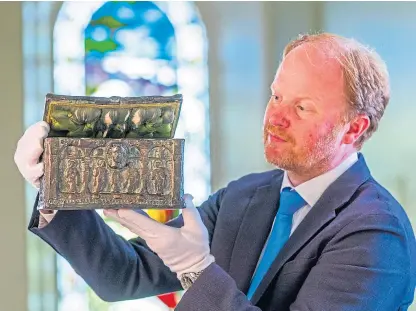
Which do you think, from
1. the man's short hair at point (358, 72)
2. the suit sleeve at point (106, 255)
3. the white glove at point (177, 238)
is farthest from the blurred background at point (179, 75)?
the white glove at point (177, 238)

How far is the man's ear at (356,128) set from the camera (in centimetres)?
199

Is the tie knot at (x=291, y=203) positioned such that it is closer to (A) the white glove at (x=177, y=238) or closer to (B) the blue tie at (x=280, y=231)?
(B) the blue tie at (x=280, y=231)

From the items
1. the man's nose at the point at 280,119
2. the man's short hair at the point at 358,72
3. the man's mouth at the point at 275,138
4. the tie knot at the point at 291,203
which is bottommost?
the tie knot at the point at 291,203

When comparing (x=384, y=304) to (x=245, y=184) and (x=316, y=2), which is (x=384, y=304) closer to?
(x=245, y=184)

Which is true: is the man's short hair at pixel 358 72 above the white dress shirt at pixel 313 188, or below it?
above

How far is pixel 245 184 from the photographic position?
2.13m

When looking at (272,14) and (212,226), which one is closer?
(212,226)

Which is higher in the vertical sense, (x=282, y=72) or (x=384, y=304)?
(x=282, y=72)

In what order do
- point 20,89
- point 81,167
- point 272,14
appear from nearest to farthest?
point 81,167, point 20,89, point 272,14

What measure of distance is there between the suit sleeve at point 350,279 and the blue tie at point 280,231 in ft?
0.55

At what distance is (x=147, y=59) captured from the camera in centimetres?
370

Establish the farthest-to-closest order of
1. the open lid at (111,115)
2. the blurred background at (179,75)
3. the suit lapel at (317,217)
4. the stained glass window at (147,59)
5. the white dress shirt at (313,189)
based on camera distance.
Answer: the stained glass window at (147,59) < the blurred background at (179,75) < the white dress shirt at (313,189) < the suit lapel at (317,217) < the open lid at (111,115)

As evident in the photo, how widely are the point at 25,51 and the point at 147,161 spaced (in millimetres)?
1836

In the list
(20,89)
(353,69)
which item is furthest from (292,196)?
(20,89)
